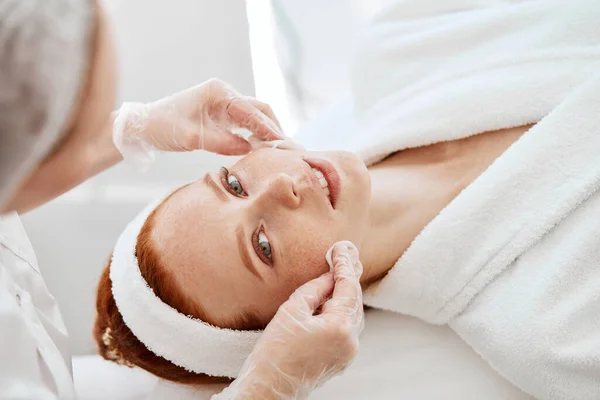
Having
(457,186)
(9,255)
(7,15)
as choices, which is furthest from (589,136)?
(9,255)

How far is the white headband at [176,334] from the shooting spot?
1286 mm

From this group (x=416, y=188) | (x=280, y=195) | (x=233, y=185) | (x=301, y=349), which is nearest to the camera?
(x=301, y=349)

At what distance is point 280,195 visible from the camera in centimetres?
125


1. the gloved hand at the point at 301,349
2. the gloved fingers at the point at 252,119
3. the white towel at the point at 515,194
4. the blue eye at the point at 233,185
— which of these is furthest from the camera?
the gloved fingers at the point at 252,119

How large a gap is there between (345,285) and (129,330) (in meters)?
0.52

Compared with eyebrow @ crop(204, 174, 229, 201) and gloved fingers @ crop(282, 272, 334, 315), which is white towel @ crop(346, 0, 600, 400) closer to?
gloved fingers @ crop(282, 272, 334, 315)

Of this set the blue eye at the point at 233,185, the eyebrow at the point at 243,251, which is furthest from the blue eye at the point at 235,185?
the eyebrow at the point at 243,251

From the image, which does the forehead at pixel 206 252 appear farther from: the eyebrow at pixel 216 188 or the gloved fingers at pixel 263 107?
the gloved fingers at pixel 263 107

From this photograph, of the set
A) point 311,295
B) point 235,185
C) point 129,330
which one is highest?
point 235,185

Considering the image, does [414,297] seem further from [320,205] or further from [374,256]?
[320,205]

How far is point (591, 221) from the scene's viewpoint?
1275 mm

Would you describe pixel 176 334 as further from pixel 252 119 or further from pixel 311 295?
pixel 252 119

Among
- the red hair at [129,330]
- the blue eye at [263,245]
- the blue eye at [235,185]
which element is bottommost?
the red hair at [129,330]

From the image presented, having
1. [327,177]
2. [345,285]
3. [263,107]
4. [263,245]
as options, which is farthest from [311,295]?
[263,107]
